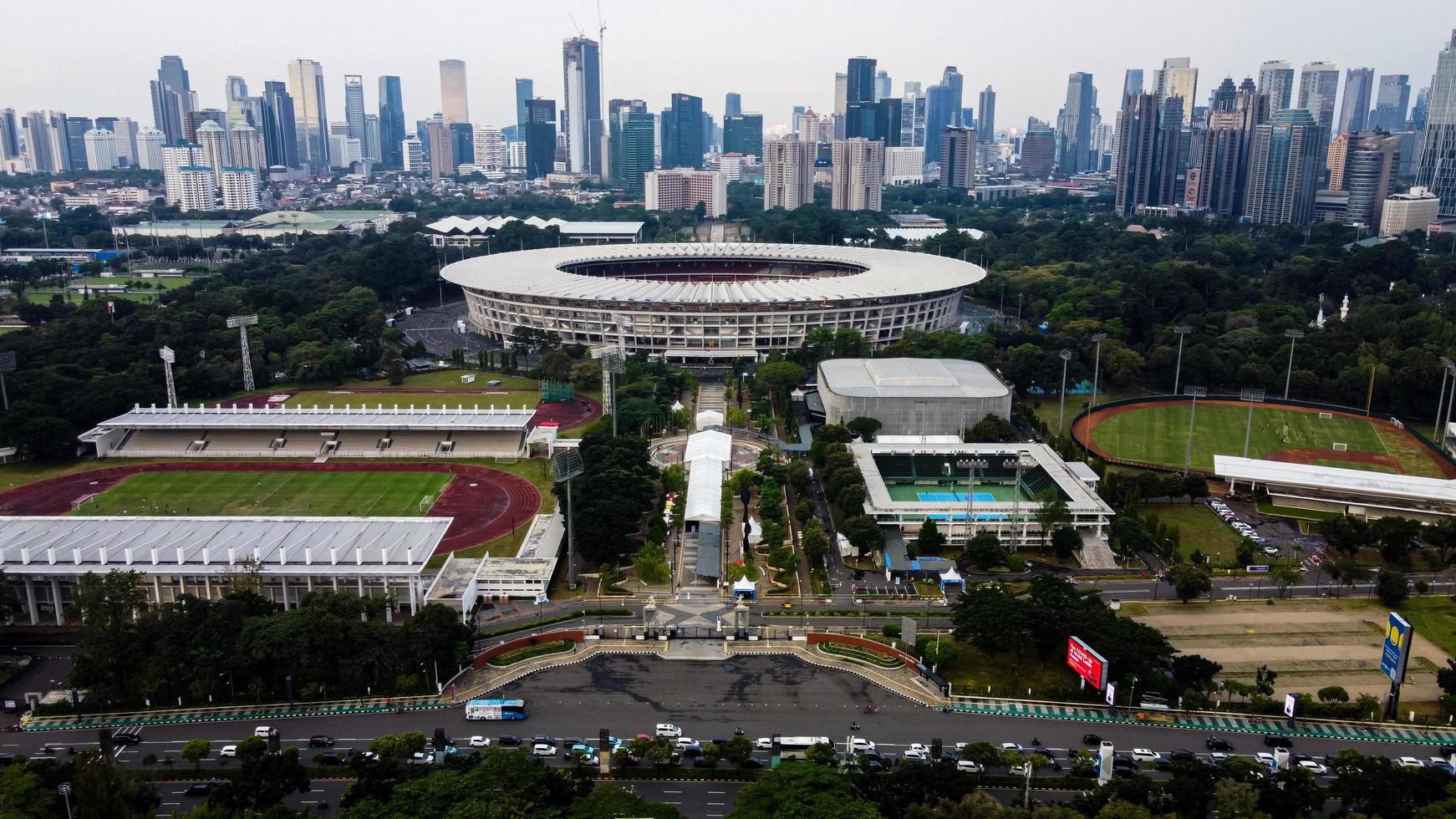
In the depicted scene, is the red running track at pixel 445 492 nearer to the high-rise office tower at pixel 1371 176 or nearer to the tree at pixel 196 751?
Answer: the tree at pixel 196 751

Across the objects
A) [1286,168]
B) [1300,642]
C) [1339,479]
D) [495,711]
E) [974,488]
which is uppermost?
[1286,168]

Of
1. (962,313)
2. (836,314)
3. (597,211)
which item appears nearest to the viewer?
(836,314)

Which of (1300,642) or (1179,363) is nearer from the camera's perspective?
(1300,642)

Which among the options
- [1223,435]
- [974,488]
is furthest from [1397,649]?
[1223,435]

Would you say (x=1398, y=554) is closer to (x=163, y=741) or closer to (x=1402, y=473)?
(x=1402, y=473)

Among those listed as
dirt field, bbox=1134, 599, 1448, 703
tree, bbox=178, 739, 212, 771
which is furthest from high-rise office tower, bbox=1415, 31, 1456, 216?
tree, bbox=178, 739, 212, 771

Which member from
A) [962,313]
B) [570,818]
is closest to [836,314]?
[962,313]

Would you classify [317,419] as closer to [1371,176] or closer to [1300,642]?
[1300,642]

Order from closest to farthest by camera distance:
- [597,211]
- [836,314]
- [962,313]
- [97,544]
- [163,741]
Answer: [163,741] < [97,544] < [836,314] < [962,313] < [597,211]
